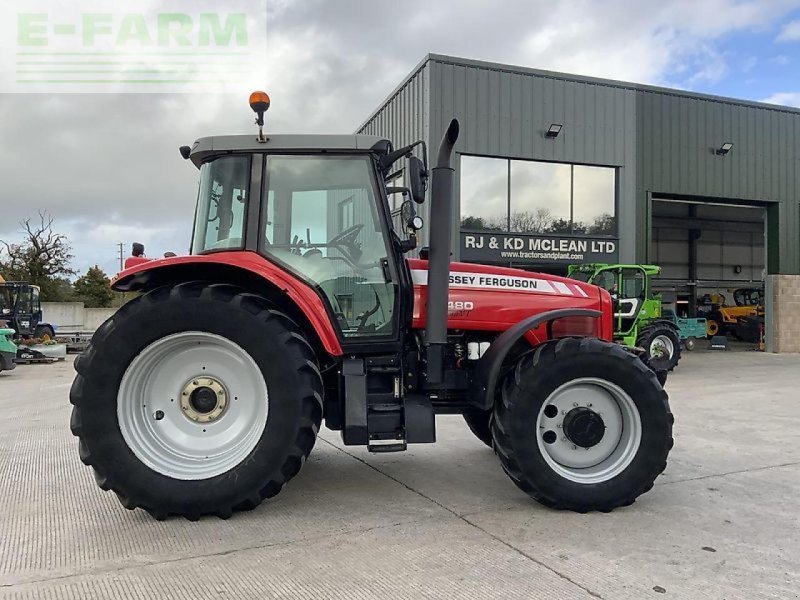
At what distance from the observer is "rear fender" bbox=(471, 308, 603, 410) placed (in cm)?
392

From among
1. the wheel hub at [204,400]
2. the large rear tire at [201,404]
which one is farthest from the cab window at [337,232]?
the wheel hub at [204,400]

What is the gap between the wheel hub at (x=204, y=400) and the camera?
387cm

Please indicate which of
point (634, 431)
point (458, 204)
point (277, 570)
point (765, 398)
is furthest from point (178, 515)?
point (458, 204)

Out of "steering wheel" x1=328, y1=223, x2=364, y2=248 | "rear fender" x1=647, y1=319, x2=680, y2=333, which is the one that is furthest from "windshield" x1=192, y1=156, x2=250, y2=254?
"rear fender" x1=647, y1=319, x2=680, y2=333

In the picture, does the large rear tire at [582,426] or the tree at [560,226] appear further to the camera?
the tree at [560,226]

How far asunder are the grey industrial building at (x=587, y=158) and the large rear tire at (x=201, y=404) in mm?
9954

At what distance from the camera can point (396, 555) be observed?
126 inches

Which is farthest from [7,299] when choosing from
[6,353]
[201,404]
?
[201,404]

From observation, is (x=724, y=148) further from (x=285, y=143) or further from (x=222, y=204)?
(x=222, y=204)

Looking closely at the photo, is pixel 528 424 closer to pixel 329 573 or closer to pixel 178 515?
pixel 329 573

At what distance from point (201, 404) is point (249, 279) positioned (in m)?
0.84

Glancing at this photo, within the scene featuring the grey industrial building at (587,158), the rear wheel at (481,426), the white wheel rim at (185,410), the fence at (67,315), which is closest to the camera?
the white wheel rim at (185,410)

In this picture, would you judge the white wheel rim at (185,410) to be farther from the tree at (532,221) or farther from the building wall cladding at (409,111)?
the tree at (532,221)

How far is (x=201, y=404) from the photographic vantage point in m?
3.87
